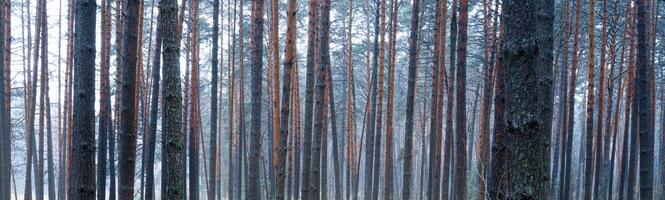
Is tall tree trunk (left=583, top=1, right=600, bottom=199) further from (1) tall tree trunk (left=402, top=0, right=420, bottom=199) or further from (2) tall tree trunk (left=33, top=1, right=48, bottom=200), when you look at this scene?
(2) tall tree trunk (left=33, top=1, right=48, bottom=200)

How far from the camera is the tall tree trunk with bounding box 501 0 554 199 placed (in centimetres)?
310

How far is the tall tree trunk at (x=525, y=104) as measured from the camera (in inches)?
122

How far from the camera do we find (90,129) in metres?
5.51

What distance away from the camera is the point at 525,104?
3.10 meters

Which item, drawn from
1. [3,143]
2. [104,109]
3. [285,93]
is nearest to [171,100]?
[285,93]

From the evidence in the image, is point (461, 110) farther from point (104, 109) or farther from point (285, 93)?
point (104, 109)

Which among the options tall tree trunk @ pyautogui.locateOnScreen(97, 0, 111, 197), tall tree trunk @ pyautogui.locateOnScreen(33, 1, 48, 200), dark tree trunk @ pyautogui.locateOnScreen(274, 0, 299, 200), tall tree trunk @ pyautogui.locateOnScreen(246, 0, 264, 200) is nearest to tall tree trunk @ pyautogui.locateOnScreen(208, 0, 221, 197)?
tall tree trunk @ pyautogui.locateOnScreen(97, 0, 111, 197)

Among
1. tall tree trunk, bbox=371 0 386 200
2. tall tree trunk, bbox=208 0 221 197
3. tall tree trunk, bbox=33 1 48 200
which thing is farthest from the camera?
tall tree trunk, bbox=33 1 48 200

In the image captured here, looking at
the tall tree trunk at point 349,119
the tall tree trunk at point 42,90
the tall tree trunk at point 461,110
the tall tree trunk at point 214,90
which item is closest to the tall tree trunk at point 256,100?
the tall tree trunk at point 461,110

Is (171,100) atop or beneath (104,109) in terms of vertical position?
atop

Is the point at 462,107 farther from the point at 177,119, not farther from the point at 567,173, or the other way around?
the point at 567,173

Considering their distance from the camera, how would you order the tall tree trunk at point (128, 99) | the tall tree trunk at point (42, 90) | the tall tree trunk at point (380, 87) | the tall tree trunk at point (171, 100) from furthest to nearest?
the tall tree trunk at point (42, 90), the tall tree trunk at point (380, 87), the tall tree trunk at point (128, 99), the tall tree trunk at point (171, 100)

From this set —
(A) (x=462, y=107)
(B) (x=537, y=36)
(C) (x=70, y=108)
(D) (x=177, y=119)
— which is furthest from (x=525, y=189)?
(C) (x=70, y=108)

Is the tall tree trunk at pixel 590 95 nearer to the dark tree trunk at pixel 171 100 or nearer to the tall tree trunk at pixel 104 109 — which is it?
the dark tree trunk at pixel 171 100
